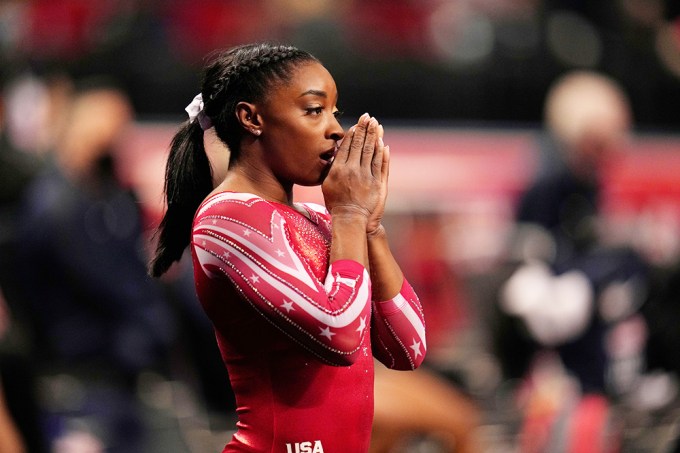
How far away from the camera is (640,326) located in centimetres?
523

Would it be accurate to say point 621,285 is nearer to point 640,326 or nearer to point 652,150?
point 640,326

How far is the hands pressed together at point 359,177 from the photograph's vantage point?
2.20 metres

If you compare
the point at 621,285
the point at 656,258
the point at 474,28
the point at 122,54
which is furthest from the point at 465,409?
the point at 474,28

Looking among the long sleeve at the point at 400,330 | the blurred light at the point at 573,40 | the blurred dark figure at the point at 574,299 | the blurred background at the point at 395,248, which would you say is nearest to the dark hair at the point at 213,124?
the long sleeve at the point at 400,330

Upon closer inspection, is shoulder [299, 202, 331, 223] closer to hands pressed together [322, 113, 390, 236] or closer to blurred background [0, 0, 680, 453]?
hands pressed together [322, 113, 390, 236]

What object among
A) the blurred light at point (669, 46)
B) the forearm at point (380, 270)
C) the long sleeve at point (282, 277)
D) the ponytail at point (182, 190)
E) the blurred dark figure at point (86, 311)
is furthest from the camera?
the blurred light at point (669, 46)

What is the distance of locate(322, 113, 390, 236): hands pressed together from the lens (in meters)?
2.20

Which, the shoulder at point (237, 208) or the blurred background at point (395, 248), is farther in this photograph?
the blurred background at point (395, 248)

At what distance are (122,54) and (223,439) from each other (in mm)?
3317

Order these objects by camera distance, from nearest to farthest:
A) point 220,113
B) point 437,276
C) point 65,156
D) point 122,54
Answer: point 220,113 < point 65,156 < point 437,276 < point 122,54

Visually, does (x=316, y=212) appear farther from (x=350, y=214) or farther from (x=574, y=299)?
(x=574, y=299)

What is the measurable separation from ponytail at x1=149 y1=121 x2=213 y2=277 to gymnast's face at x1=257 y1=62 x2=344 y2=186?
191 millimetres

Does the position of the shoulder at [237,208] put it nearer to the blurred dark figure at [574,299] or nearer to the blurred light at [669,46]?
the blurred dark figure at [574,299]

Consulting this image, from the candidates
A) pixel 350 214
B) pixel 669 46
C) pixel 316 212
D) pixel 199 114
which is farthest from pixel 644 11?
pixel 350 214
